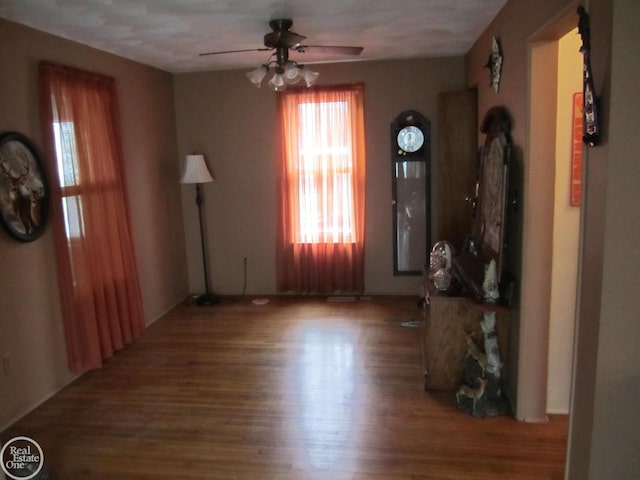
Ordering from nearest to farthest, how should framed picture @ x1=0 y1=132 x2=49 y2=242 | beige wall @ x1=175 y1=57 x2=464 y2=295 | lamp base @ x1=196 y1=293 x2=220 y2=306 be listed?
framed picture @ x1=0 y1=132 x2=49 y2=242, beige wall @ x1=175 y1=57 x2=464 y2=295, lamp base @ x1=196 y1=293 x2=220 y2=306

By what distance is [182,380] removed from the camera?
331 cm

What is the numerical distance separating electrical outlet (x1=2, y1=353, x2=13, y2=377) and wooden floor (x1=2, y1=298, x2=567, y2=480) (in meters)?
0.31

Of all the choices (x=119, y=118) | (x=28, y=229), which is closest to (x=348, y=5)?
(x=119, y=118)

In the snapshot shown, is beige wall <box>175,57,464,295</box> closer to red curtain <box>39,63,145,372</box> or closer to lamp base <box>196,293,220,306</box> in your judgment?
lamp base <box>196,293,220,306</box>

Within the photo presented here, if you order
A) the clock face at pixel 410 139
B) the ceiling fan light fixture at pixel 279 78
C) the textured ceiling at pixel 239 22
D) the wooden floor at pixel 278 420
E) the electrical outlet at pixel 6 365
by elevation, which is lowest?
the wooden floor at pixel 278 420

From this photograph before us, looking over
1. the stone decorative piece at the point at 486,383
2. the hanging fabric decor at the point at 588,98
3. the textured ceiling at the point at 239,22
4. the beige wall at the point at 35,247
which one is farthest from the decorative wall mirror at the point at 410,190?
the hanging fabric decor at the point at 588,98

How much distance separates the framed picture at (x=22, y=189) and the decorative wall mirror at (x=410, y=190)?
3.04 meters

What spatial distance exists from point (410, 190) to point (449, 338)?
2099 millimetres

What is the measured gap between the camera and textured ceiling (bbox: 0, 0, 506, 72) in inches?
107

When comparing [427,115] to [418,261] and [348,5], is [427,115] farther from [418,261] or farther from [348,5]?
[348,5]

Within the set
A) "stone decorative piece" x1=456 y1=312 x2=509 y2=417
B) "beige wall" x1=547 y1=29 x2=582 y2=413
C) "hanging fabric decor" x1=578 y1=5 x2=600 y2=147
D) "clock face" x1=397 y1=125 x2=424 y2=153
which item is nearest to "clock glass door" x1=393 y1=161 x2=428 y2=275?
"clock face" x1=397 y1=125 x2=424 y2=153

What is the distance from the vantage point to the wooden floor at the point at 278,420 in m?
2.35

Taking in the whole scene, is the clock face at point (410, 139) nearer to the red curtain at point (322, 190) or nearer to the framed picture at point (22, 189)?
the red curtain at point (322, 190)

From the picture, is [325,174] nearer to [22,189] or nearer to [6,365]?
[22,189]
